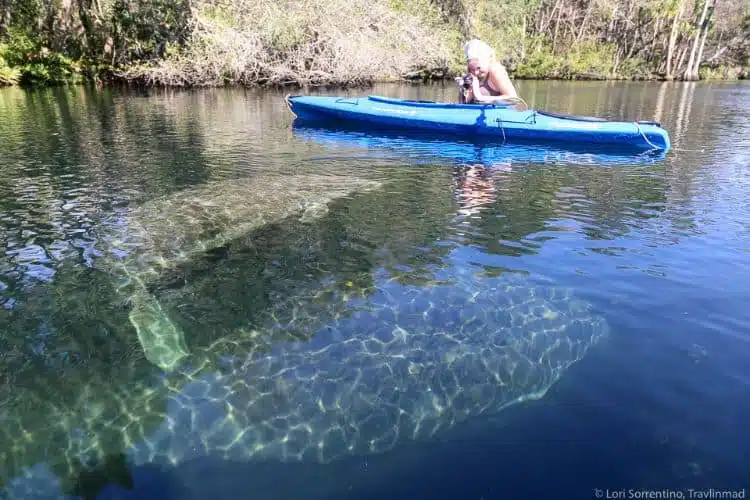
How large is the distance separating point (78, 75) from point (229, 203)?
2248 centimetres

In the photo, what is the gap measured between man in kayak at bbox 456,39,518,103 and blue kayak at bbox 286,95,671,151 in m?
0.30

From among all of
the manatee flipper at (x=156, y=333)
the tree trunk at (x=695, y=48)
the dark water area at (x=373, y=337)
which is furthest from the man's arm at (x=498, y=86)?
the tree trunk at (x=695, y=48)

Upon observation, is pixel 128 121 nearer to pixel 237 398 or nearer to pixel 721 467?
pixel 237 398

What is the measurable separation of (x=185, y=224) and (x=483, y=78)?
25.1 feet

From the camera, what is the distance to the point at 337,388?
3859 mm

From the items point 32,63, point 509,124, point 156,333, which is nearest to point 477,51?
point 509,124

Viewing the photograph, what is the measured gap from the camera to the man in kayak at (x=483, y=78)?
36.4 ft

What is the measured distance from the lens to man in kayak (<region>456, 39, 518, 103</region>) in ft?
36.4

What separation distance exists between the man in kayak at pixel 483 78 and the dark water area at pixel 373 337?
3415 mm


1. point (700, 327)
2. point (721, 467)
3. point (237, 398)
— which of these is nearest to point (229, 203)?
point (237, 398)

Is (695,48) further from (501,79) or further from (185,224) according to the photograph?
(185,224)

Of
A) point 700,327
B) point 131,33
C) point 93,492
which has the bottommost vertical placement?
point 93,492

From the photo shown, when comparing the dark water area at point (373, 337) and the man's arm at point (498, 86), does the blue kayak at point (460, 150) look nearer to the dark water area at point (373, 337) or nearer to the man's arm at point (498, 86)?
the man's arm at point (498, 86)

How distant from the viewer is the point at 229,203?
7.63 metres
